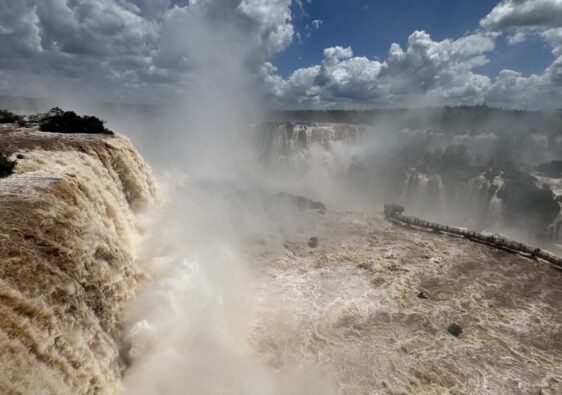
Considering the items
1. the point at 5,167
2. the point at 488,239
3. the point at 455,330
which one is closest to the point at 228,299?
the point at 5,167

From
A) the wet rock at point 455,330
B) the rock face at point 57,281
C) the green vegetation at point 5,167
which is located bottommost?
the wet rock at point 455,330

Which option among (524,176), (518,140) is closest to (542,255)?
(524,176)

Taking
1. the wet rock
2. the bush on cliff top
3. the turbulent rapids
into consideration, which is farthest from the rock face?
the wet rock

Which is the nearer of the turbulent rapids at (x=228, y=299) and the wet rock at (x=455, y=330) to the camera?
the turbulent rapids at (x=228, y=299)

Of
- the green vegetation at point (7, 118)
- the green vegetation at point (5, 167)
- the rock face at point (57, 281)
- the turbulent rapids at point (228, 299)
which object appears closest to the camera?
the rock face at point (57, 281)

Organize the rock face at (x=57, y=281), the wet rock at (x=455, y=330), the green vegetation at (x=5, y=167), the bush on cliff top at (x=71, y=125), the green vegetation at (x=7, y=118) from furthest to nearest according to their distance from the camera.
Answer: the green vegetation at (x=7, y=118)
the bush on cliff top at (x=71, y=125)
the wet rock at (x=455, y=330)
the green vegetation at (x=5, y=167)
the rock face at (x=57, y=281)

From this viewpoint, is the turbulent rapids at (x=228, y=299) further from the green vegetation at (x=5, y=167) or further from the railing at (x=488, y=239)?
the railing at (x=488, y=239)

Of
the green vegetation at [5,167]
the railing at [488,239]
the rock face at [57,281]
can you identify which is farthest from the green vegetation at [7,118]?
the railing at [488,239]

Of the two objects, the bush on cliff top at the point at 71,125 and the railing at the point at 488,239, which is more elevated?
the bush on cliff top at the point at 71,125
